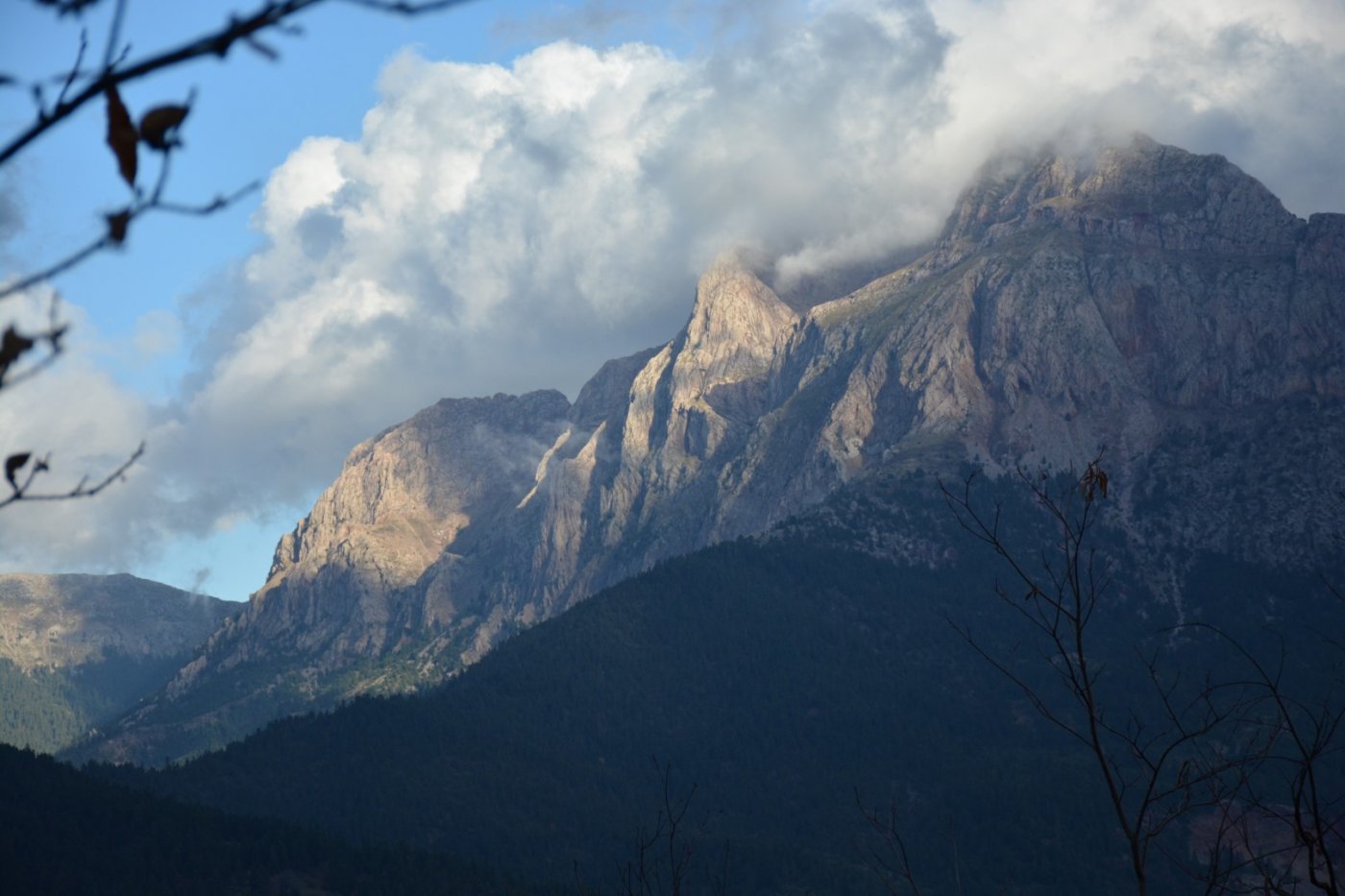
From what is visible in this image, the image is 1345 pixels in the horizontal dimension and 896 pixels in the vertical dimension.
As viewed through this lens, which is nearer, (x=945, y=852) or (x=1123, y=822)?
(x=1123, y=822)

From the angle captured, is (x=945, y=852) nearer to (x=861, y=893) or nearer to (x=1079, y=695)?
(x=861, y=893)

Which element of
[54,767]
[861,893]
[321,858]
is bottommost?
[861,893]

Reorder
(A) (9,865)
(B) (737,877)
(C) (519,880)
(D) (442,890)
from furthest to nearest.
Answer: (B) (737,877) → (C) (519,880) → (D) (442,890) → (A) (9,865)

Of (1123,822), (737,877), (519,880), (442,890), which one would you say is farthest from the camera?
(737,877)

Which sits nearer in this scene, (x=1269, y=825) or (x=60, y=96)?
(x=60, y=96)

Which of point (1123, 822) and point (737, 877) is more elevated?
point (1123, 822)

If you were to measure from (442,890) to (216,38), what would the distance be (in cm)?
16546

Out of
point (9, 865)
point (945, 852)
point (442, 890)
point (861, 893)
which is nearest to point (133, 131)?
point (9, 865)

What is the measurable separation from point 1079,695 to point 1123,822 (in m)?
1.32

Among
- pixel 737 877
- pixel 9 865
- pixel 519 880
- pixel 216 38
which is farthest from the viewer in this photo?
pixel 737 877

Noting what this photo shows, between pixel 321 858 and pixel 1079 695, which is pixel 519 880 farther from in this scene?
pixel 1079 695

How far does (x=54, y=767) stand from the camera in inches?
7101

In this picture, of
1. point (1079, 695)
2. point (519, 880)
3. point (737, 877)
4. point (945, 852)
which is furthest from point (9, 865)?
point (1079, 695)

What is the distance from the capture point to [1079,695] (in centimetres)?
1466
